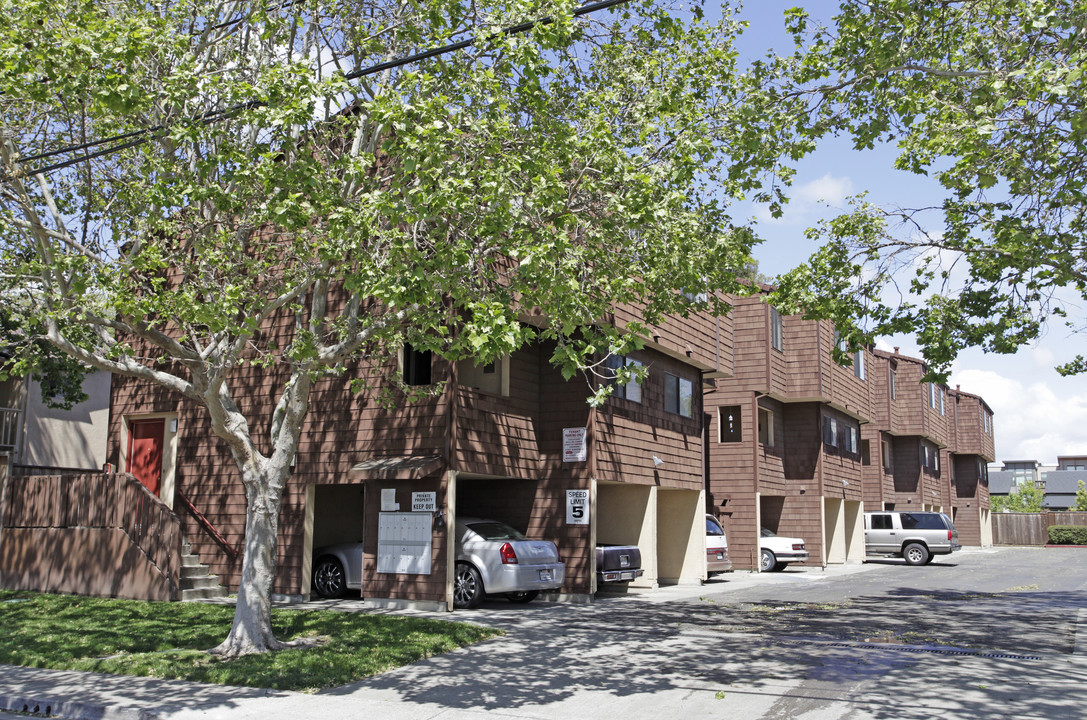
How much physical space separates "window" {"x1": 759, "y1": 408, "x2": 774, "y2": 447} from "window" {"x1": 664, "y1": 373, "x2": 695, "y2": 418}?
7.50 m

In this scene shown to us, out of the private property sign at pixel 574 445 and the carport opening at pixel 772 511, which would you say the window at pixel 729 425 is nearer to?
the carport opening at pixel 772 511

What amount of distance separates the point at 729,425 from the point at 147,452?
17.0 m

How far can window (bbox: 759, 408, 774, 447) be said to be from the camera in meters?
30.5

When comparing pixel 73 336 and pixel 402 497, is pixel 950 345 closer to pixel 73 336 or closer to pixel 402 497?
pixel 402 497

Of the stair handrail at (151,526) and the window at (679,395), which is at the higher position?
the window at (679,395)

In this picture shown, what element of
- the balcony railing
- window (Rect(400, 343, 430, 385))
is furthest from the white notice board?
the balcony railing

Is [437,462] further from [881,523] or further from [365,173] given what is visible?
[881,523]

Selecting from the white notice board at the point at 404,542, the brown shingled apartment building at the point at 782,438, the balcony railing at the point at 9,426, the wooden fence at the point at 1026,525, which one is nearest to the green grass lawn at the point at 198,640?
the white notice board at the point at 404,542

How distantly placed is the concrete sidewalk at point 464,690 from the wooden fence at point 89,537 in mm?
5403

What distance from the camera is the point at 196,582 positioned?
16.2m

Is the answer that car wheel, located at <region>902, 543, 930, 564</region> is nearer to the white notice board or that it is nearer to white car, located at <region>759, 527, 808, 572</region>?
white car, located at <region>759, 527, 808, 572</region>

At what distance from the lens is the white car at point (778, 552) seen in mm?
28344

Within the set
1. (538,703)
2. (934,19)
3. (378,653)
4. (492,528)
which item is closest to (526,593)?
(492,528)

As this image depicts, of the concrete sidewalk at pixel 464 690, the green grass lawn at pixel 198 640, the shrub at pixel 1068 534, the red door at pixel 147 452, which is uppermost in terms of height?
the red door at pixel 147 452
